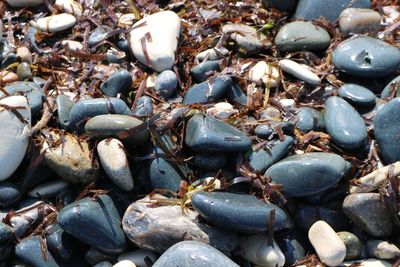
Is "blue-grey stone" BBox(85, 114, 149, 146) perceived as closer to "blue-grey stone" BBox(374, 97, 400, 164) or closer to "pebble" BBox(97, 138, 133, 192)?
"pebble" BBox(97, 138, 133, 192)

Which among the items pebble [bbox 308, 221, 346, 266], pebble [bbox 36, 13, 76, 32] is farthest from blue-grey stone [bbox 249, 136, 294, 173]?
pebble [bbox 36, 13, 76, 32]

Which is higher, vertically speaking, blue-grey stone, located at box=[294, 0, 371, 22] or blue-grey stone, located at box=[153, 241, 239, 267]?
blue-grey stone, located at box=[294, 0, 371, 22]

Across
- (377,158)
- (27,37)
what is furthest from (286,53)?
(27,37)

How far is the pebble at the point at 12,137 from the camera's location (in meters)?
3.13

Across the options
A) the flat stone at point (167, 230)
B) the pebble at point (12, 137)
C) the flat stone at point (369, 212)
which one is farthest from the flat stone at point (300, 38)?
the pebble at point (12, 137)

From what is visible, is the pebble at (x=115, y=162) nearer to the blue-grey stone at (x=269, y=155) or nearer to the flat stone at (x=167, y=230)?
the flat stone at (x=167, y=230)

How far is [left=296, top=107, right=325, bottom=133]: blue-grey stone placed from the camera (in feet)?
10.7

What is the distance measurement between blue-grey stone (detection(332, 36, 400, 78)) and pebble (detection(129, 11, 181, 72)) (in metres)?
0.99

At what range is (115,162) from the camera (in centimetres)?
299

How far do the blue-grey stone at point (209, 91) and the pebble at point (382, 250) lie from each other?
1.15 m

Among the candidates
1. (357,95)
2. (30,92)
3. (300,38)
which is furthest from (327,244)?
(30,92)

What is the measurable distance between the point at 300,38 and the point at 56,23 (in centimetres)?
160

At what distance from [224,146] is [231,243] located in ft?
1.60

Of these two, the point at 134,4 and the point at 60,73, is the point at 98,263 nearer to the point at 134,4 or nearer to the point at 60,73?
the point at 60,73
